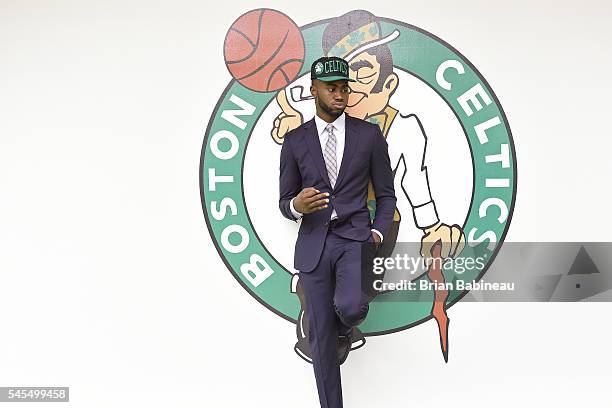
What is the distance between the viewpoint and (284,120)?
361cm

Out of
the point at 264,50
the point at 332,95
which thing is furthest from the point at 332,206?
the point at 264,50

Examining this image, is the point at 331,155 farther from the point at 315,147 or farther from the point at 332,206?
the point at 332,206

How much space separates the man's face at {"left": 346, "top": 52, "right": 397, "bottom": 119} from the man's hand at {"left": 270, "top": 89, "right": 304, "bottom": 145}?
12.1 inches

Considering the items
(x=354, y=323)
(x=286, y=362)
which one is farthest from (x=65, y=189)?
(x=354, y=323)

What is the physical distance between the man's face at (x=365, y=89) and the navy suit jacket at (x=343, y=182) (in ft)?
0.62

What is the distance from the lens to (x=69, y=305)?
12.0 ft

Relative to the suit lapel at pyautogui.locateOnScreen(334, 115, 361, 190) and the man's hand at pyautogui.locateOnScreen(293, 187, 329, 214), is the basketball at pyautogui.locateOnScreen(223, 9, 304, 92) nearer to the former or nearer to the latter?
the suit lapel at pyautogui.locateOnScreen(334, 115, 361, 190)

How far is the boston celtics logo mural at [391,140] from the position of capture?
3.58 m

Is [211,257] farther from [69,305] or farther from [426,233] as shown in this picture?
[426,233]

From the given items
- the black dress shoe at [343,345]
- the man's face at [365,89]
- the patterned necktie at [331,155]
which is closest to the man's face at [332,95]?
the patterned necktie at [331,155]

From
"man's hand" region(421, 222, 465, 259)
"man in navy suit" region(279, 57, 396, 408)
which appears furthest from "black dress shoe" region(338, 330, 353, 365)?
"man's hand" region(421, 222, 465, 259)

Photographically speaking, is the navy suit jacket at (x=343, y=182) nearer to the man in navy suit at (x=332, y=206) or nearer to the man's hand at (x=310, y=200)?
the man in navy suit at (x=332, y=206)

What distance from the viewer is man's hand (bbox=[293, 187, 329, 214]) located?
10.2 ft

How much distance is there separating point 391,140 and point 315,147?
0.52 metres
